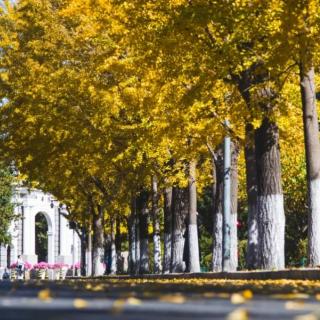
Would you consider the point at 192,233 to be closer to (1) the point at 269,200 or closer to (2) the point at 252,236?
(2) the point at 252,236

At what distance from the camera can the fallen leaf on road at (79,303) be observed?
33.3 ft

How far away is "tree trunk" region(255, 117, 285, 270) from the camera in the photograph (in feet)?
86.4

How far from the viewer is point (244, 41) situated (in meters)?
24.5

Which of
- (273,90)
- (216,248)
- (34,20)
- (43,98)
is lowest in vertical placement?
(216,248)

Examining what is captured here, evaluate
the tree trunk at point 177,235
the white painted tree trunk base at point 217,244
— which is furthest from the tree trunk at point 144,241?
the white painted tree trunk base at point 217,244

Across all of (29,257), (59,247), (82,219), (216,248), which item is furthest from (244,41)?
(59,247)

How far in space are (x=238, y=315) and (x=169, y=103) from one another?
2332 centimetres

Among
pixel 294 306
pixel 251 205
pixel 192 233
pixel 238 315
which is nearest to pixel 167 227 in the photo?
pixel 192 233

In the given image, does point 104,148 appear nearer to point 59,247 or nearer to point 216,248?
point 216,248

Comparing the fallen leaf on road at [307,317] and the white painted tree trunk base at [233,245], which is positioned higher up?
the white painted tree trunk base at [233,245]

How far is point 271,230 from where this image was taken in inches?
1035

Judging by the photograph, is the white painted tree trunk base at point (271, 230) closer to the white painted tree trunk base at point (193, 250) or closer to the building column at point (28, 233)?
the white painted tree trunk base at point (193, 250)

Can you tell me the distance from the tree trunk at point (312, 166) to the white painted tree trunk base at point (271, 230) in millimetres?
1521

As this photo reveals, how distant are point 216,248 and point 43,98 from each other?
8.32 metres
